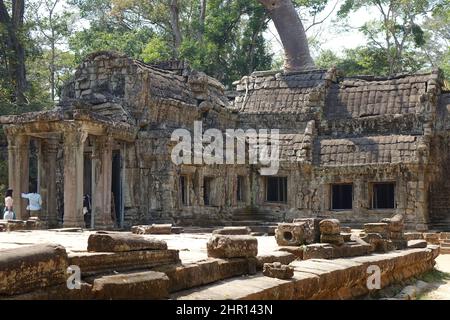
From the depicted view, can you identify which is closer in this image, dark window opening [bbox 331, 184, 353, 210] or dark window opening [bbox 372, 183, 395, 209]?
dark window opening [bbox 372, 183, 395, 209]

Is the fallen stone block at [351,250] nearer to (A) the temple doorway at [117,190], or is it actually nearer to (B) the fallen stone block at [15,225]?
(B) the fallen stone block at [15,225]

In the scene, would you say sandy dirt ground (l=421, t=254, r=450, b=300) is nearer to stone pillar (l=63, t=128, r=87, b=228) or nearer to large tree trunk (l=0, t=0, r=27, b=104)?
stone pillar (l=63, t=128, r=87, b=228)

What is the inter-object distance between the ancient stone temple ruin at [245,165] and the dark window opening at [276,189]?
0.13 feet

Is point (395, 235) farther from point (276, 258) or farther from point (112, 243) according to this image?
point (112, 243)

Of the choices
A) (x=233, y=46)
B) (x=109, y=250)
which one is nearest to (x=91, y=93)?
(x=109, y=250)

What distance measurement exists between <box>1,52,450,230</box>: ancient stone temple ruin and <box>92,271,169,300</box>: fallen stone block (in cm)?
1183

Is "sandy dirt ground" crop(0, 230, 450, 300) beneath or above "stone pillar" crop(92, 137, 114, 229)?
beneath

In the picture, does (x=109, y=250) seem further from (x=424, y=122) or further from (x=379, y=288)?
(x=424, y=122)

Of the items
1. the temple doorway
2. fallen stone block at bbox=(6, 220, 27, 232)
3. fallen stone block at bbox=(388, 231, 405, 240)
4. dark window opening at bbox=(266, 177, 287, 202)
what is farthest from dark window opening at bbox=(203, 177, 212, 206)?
fallen stone block at bbox=(388, 231, 405, 240)

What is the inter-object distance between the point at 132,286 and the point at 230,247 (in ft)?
7.42

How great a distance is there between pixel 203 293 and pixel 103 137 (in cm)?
1298

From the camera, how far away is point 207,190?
2280cm

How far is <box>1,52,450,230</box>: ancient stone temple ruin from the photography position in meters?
19.5

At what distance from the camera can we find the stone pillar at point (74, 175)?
17.6 m
